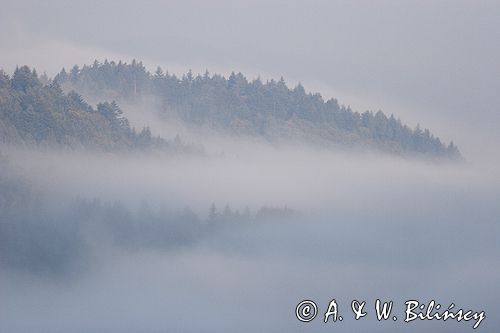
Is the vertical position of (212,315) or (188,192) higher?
(188,192)

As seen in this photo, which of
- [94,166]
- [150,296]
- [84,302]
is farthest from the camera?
[94,166]

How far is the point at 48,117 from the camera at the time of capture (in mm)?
181000

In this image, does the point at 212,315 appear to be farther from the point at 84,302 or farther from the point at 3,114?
the point at 3,114

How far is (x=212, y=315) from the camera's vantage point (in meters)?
168

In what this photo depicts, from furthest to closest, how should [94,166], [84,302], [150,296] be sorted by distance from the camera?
1. [94,166]
2. [150,296]
3. [84,302]

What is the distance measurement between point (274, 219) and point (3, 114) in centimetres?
4014

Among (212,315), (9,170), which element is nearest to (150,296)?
(212,315)

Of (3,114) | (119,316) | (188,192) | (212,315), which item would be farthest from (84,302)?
(188,192)

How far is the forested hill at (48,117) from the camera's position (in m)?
178

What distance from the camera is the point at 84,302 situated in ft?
536

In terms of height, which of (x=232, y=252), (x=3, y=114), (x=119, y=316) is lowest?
(x=119, y=316)

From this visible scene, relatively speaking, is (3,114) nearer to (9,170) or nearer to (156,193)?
(9,170)

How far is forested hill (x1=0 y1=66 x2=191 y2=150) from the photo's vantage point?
17788 cm

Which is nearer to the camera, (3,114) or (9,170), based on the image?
(9,170)
